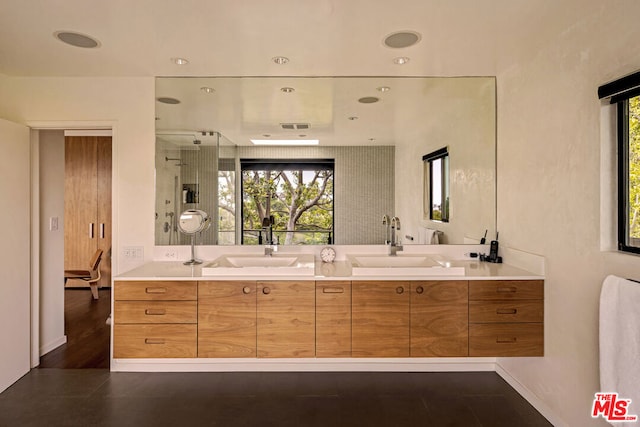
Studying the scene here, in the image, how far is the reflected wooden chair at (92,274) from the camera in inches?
204

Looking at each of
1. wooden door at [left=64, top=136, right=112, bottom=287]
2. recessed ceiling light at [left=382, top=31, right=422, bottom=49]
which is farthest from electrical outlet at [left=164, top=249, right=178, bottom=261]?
wooden door at [left=64, top=136, right=112, bottom=287]

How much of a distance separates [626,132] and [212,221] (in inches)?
107

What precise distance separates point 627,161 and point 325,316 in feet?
6.01

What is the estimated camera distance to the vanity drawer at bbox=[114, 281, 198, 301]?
2543 mm

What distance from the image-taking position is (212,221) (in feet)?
10.5

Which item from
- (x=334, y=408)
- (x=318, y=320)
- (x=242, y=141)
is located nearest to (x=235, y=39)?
(x=242, y=141)

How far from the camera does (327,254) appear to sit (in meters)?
3.12

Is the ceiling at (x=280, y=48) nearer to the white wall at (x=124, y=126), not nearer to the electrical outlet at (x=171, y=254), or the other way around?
the white wall at (x=124, y=126)

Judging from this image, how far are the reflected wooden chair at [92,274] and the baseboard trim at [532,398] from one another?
4836 millimetres

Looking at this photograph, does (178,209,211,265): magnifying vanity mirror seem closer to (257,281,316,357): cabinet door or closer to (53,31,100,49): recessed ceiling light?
(257,281,316,357): cabinet door

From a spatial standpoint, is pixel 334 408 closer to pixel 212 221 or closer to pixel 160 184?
pixel 212 221

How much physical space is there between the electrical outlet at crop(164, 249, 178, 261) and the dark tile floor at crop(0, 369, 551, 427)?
34.6 inches

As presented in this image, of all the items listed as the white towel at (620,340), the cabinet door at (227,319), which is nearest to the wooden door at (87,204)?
the cabinet door at (227,319)

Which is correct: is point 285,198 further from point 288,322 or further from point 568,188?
point 568,188
